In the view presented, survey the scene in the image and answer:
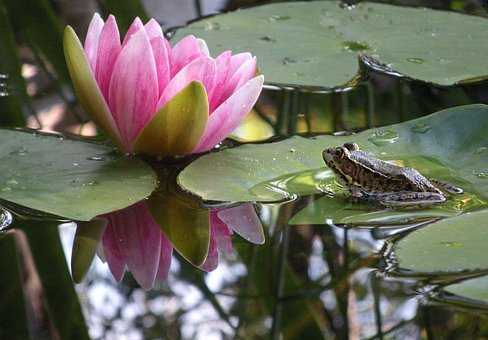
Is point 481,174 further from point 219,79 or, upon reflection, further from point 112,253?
point 112,253

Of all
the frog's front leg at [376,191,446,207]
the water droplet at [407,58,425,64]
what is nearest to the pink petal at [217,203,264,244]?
the frog's front leg at [376,191,446,207]

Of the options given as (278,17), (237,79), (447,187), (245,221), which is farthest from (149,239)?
(278,17)

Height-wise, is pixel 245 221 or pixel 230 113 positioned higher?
pixel 230 113

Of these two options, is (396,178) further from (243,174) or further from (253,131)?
(253,131)

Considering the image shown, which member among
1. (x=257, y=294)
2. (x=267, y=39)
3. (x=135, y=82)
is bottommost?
(x=257, y=294)

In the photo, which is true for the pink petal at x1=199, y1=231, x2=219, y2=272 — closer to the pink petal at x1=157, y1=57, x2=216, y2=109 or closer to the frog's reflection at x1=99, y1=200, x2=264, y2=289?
the frog's reflection at x1=99, y1=200, x2=264, y2=289

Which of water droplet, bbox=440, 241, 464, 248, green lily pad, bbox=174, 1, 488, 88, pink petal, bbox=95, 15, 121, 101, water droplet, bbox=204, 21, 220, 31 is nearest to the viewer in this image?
water droplet, bbox=440, 241, 464, 248

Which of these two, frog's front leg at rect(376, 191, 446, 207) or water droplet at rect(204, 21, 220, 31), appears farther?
water droplet at rect(204, 21, 220, 31)

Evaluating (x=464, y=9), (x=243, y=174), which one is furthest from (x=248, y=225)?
(x=464, y=9)
